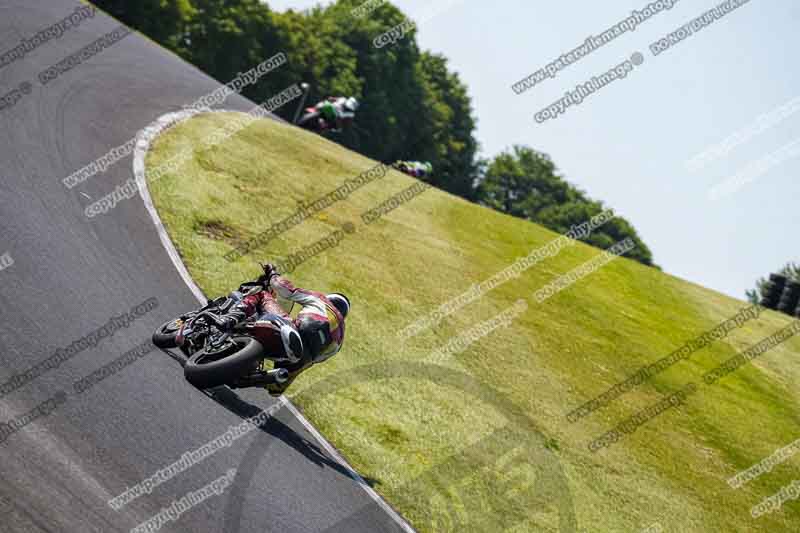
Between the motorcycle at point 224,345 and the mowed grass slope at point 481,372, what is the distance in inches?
73.5

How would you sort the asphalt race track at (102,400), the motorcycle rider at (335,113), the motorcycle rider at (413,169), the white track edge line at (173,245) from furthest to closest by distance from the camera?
the motorcycle rider at (413,169), the motorcycle rider at (335,113), the white track edge line at (173,245), the asphalt race track at (102,400)

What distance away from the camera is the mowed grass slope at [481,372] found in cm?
1032

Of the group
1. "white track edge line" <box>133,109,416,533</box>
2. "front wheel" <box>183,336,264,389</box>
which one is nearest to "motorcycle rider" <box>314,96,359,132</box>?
"white track edge line" <box>133,109,416,533</box>

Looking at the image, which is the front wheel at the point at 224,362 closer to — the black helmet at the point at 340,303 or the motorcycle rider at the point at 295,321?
the motorcycle rider at the point at 295,321

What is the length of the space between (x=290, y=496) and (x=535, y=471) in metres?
5.11

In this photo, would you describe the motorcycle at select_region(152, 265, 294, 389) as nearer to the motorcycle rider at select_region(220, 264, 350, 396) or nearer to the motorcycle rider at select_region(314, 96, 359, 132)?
the motorcycle rider at select_region(220, 264, 350, 396)

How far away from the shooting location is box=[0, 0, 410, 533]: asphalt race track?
5703 millimetres

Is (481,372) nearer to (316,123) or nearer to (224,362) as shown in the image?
(224,362)

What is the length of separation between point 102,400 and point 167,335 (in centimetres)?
150

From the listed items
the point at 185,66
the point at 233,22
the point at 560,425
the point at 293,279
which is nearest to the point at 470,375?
the point at 560,425

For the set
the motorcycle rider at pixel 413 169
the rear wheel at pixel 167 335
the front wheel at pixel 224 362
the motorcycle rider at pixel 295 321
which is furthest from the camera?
the motorcycle rider at pixel 413 169

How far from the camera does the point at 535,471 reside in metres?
11.3

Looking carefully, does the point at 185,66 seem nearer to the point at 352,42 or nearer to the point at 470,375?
the point at 470,375

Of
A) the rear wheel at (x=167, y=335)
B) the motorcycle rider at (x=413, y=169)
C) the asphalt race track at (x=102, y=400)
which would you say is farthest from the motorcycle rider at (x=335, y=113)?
→ the rear wheel at (x=167, y=335)
